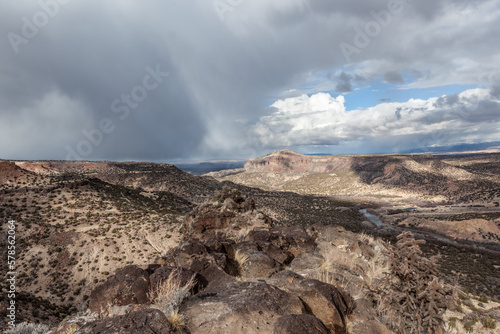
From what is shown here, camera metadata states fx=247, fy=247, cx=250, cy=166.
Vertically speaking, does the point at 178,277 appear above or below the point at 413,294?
above

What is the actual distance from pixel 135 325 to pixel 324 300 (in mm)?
4255

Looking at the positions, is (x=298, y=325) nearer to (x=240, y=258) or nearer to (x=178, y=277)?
(x=178, y=277)

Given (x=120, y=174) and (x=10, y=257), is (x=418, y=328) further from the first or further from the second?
(x=120, y=174)

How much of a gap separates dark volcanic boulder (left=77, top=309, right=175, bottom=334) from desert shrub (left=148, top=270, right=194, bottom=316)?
653 millimetres

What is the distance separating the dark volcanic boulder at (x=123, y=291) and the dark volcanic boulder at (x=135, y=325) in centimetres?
272

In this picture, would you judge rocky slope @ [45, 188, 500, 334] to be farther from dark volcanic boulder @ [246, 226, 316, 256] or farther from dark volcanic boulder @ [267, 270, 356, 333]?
dark volcanic boulder @ [246, 226, 316, 256]

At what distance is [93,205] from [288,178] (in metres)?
162

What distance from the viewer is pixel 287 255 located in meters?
11.9

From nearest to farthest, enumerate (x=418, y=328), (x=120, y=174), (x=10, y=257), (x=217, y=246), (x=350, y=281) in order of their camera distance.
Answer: (x=418, y=328), (x=350, y=281), (x=217, y=246), (x=10, y=257), (x=120, y=174)

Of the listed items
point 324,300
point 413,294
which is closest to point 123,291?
point 324,300

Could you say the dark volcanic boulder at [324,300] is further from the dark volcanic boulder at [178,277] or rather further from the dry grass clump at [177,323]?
the dry grass clump at [177,323]

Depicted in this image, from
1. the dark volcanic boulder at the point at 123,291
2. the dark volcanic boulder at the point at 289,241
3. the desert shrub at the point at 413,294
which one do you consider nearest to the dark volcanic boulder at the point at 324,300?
the desert shrub at the point at 413,294

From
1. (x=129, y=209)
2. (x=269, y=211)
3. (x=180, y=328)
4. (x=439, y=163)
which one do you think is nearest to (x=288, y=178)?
(x=439, y=163)

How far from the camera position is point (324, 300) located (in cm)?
606
